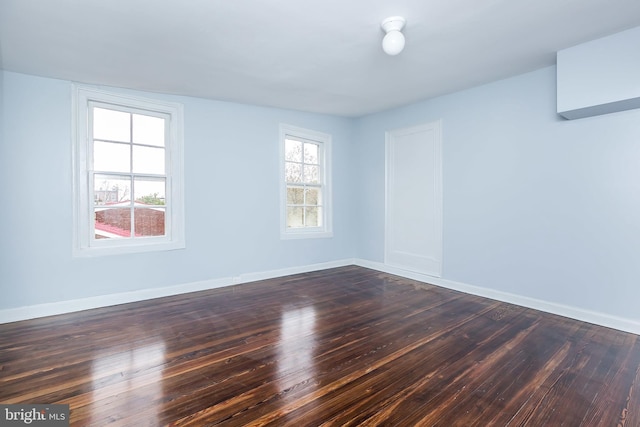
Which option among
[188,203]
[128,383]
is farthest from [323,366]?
[188,203]

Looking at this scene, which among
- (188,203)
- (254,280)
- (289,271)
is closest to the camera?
(188,203)

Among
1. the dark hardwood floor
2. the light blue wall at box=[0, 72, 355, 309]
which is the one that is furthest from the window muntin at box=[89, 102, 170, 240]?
the dark hardwood floor

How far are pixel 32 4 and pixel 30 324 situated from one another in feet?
8.88

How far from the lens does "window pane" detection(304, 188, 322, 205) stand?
521 cm

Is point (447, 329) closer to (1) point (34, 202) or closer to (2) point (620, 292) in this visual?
(2) point (620, 292)

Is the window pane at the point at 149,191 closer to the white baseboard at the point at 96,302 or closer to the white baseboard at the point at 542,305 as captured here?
the white baseboard at the point at 96,302

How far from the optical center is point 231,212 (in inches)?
171

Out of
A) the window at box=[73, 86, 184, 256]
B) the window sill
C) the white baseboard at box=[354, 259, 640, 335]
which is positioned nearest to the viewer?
the white baseboard at box=[354, 259, 640, 335]

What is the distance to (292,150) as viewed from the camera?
5035 millimetres

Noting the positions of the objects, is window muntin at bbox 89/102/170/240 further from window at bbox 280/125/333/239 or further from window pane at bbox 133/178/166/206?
window at bbox 280/125/333/239

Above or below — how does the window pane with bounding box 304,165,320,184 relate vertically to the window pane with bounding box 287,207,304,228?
above

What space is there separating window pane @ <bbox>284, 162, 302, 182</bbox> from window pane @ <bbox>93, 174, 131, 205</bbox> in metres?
2.13

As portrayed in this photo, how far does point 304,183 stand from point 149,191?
2.24 m

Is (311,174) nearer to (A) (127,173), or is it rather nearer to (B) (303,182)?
(B) (303,182)
